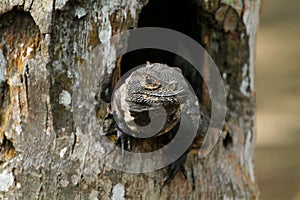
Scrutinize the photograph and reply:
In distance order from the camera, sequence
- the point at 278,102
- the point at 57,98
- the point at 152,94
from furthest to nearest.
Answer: the point at 278,102, the point at 57,98, the point at 152,94

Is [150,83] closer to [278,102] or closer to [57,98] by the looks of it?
[57,98]

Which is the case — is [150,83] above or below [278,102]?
below

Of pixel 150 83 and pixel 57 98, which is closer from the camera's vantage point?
pixel 150 83

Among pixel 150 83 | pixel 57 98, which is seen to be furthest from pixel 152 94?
pixel 57 98

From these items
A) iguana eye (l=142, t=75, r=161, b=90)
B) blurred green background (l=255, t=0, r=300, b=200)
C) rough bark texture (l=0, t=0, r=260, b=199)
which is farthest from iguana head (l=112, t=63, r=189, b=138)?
blurred green background (l=255, t=0, r=300, b=200)

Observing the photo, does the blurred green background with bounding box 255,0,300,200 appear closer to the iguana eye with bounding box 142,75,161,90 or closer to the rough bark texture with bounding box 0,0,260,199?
the rough bark texture with bounding box 0,0,260,199

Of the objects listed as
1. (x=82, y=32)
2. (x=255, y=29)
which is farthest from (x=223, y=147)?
(x=82, y=32)

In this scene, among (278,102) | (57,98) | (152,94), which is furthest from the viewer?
(278,102)
